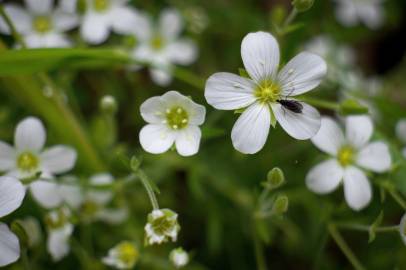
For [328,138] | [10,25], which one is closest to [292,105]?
[328,138]

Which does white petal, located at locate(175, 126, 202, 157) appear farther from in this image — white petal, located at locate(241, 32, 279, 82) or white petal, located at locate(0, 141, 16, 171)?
white petal, located at locate(0, 141, 16, 171)

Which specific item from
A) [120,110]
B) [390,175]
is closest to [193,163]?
[120,110]

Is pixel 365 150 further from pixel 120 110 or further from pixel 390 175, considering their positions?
pixel 120 110

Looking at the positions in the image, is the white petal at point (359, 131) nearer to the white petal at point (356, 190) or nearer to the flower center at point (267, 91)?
the white petal at point (356, 190)

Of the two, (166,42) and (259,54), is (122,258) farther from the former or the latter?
(166,42)

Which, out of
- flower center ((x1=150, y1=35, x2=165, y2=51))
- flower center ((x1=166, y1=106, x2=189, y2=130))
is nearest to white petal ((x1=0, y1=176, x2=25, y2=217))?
flower center ((x1=166, y1=106, x2=189, y2=130))

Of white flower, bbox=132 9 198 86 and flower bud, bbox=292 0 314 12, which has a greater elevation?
flower bud, bbox=292 0 314 12
